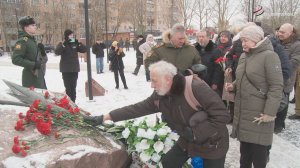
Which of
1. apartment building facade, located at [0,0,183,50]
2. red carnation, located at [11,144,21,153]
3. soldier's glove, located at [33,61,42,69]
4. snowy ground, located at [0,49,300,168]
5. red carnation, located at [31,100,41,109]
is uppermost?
apartment building facade, located at [0,0,183,50]

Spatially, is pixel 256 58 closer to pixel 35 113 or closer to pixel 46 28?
pixel 35 113

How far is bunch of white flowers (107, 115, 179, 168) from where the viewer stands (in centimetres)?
319

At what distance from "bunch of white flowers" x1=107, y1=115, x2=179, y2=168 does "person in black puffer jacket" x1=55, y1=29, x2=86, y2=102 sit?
3.47m

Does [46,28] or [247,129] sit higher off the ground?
[46,28]

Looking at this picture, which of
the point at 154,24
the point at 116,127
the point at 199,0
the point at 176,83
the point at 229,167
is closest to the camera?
the point at 176,83

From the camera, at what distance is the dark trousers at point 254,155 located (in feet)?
10.9

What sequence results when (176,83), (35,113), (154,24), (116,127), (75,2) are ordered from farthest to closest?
(154,24), (75,2), (116,127), (35,113), (176,83)

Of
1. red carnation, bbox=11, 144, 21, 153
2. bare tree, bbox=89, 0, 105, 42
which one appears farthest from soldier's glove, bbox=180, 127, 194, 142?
bare tree, bbox=89, 0, 105, 42

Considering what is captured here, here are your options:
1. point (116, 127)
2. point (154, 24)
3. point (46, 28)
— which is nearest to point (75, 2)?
point (46, 28)

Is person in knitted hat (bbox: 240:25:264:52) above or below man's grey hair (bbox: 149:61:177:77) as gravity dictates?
above

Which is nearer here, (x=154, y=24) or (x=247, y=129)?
(x=247, y=129)

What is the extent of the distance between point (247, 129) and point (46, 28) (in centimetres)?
4602

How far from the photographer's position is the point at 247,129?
10.9 ft

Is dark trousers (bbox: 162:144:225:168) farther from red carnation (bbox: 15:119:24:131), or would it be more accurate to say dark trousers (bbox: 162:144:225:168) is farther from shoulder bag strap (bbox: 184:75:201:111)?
red carnation (bbox: 15:119:24:131)
